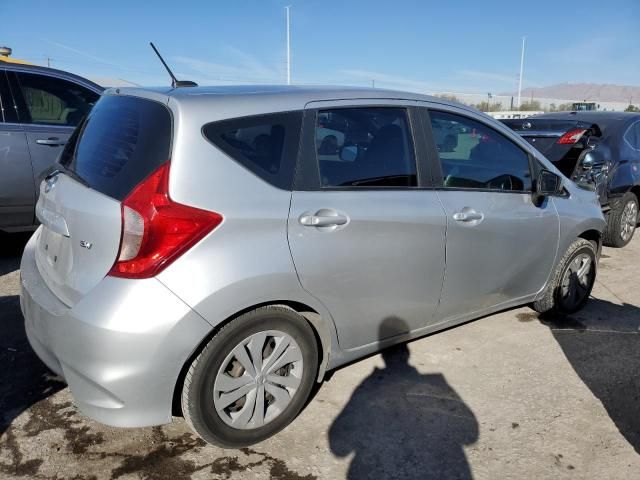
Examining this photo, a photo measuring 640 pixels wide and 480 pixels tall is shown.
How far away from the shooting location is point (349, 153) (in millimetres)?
2686

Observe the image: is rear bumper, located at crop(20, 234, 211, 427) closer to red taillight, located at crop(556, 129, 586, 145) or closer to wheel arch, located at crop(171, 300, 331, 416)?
wheel arch, located at crop(171, 300, 331, 416)

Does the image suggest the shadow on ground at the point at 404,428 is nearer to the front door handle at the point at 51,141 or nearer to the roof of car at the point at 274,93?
the roof of car at the point at 274,93

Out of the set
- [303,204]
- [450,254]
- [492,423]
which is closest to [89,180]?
[303,204]

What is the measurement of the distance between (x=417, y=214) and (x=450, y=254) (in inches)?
14.6

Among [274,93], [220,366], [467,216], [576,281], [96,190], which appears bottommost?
[576,281]

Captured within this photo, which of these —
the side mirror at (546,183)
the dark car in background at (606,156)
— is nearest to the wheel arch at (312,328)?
the side mirror at (546,183)

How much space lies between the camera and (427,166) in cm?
292

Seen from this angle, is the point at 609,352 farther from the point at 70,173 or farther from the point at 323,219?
the point at 70,173

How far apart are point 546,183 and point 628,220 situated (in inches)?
136

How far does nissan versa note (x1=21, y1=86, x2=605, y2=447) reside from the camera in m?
2.09

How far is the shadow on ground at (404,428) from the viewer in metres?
2.39

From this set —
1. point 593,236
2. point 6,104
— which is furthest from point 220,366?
point 6,104

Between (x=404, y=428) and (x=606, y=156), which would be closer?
(x=404, y=428)

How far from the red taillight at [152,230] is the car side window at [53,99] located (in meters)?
3.43
